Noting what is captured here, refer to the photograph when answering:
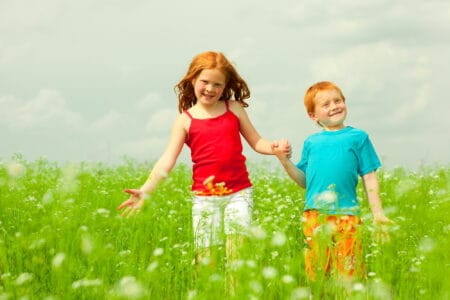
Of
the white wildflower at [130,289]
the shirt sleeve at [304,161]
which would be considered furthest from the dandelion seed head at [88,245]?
the shirt sleeve at [304,161]

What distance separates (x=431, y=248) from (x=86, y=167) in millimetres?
7171

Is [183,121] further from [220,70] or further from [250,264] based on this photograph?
[250,264]

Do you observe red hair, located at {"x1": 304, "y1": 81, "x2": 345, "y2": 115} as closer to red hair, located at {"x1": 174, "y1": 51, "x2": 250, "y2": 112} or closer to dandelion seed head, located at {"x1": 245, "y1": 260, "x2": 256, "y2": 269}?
red hair, located at {"x1": 174, "y1": 51, "x2": 250, "y2": 112}

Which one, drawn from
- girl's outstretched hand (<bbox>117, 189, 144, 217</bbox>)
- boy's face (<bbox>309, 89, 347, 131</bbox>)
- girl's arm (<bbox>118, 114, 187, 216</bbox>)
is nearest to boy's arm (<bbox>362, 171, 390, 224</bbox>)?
boy's face (<bbox>309, 89, 347, 131</bbox>)

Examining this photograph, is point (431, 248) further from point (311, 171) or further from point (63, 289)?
point (63, 289)

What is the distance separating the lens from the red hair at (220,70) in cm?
496

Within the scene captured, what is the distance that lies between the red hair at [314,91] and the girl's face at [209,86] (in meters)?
0.68

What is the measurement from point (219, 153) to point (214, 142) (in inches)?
3.8

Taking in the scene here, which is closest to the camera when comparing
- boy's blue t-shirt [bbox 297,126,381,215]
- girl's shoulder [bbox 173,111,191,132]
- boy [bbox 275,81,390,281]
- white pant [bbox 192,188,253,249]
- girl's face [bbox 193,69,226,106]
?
white pant [bbox 192,188,253,249]

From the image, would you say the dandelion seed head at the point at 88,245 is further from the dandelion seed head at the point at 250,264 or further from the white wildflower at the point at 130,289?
the dandelion seed head at the point at 250,264

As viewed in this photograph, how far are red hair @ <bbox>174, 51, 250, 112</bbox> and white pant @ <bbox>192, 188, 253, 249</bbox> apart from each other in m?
0.82

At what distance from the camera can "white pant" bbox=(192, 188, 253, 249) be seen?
13.7 feet

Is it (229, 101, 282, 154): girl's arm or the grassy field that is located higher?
(229, 101, 282, 154): girl's arm

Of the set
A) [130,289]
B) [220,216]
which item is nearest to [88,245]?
[130,289]
